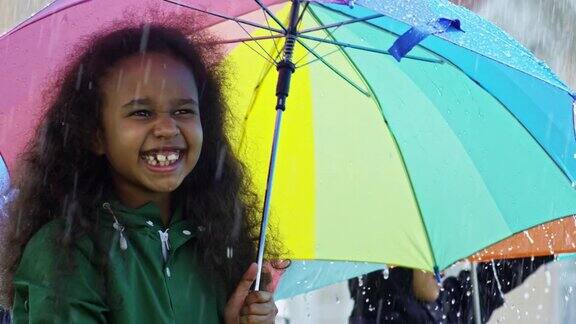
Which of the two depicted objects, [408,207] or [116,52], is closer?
[116,52]

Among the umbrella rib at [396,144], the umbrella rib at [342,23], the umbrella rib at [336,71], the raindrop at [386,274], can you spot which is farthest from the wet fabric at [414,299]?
the umbrella rib at [342,23]

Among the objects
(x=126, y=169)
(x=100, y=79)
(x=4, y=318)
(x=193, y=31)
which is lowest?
(x=4, y=318)

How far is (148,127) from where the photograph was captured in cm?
305

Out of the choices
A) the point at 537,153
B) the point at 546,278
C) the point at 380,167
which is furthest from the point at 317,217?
the point at 546,278

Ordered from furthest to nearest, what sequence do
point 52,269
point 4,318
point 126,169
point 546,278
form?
point 546,278 → point 4,318 → point 126,169 → point 52,269

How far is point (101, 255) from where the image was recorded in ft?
9.61

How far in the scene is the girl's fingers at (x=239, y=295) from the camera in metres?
3.18

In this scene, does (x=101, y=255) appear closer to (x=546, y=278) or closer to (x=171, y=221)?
(x=171, y=221)

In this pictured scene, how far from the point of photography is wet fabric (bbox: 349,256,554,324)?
5613 millimetres

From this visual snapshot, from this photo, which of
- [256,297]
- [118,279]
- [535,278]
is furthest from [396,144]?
[535,278]

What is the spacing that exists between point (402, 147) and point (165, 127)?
4.13 ft

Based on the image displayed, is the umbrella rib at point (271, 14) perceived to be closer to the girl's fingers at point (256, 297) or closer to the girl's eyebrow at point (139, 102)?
the girl's eyebrow at point (139, 102)

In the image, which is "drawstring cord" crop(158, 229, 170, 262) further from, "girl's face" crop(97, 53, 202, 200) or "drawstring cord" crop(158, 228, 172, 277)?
"girl's face" crop(97, 53, 202, 200)

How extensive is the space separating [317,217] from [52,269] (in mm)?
1491
